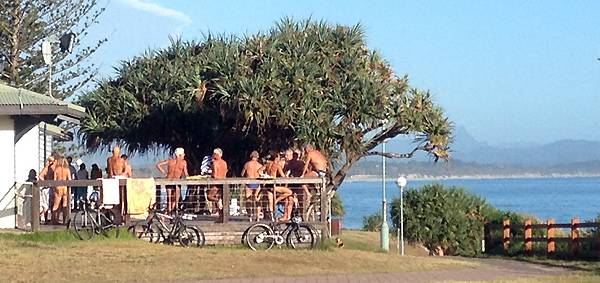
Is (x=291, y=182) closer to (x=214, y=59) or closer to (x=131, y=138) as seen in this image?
(x=214, y=59)

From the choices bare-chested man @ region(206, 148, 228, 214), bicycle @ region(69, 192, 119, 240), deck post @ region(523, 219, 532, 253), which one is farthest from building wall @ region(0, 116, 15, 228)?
deck post @ region(523, 219, 532, 253)

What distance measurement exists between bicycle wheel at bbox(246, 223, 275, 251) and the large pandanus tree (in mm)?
5477

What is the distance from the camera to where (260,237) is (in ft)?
73.3

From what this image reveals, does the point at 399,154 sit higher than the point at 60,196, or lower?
higher

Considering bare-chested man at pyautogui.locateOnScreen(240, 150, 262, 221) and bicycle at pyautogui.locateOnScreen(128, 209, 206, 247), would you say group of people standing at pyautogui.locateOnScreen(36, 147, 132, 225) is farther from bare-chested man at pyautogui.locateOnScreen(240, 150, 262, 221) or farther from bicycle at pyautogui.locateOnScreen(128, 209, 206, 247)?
bare-chested man at pyautogui.locateOnScreen(240, 150, 262, 221)

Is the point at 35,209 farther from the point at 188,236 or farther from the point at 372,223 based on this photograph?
the point at 372,223

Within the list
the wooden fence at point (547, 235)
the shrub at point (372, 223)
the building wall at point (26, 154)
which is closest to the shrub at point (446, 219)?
the wooden fence at point (547, 235)

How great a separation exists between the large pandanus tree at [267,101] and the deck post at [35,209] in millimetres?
6759

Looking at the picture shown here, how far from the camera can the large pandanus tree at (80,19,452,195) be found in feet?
91.1

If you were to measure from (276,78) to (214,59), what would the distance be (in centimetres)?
221

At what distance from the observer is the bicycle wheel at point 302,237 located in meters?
22.5

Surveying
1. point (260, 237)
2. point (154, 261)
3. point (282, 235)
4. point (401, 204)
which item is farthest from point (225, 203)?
point (401, 204)

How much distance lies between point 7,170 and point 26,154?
102cm

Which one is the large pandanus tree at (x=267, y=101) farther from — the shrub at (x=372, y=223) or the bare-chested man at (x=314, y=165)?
the shrub at (x=372, y=223)
